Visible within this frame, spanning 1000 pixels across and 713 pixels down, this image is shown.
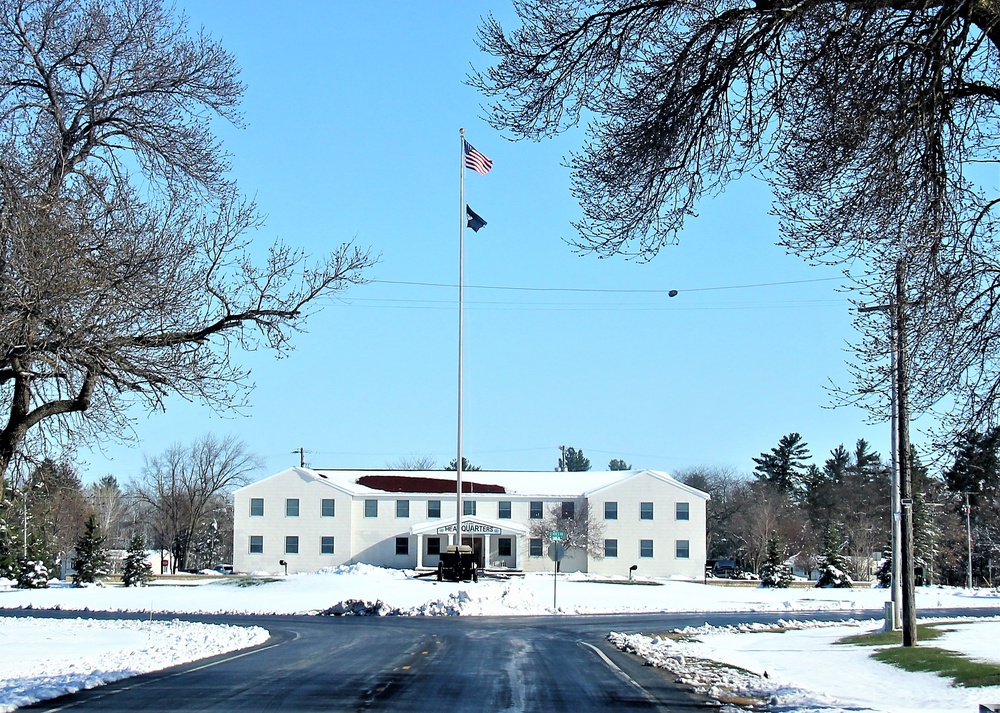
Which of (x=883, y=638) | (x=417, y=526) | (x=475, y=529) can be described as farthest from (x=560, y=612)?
(x=417, y=526)

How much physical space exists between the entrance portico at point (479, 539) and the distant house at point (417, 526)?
0.08 metres

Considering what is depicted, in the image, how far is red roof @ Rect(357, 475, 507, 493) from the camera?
77.2 metres

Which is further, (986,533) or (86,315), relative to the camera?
(986,533)

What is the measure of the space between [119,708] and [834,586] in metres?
54.7

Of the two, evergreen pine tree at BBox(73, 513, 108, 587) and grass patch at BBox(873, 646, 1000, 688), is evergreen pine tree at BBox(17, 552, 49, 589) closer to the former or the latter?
evergreen pine tree at BBox(73, 513, 108, 587)

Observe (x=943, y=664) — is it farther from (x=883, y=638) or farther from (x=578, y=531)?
(x=578, y=531)

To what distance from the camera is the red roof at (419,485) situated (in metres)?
77.2

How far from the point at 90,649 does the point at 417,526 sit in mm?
50934

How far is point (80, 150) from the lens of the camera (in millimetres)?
20172

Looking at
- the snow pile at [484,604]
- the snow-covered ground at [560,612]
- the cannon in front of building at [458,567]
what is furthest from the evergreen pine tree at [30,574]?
the snow pile at [484,604]

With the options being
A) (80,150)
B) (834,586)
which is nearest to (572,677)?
(80,150)

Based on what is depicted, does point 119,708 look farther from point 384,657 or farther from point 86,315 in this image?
point 384,657

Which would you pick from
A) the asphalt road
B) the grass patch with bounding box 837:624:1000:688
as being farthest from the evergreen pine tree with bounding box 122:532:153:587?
the grass patch with bounding box 837:624:1000:688

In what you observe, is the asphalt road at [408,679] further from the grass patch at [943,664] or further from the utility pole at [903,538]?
the utility pole at [903,538]
